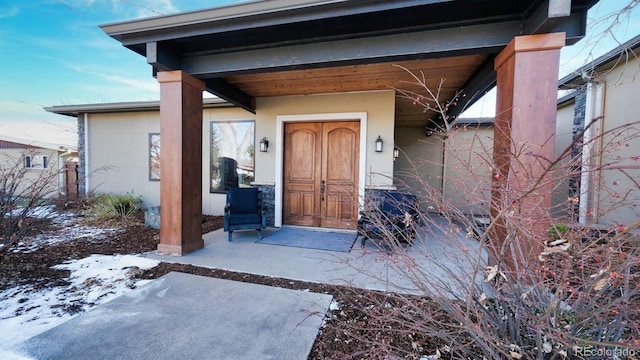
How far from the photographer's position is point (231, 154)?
6.33 metres

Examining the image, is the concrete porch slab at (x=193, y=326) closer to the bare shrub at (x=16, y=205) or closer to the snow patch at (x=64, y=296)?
the snow patch at (x=64, y=296)

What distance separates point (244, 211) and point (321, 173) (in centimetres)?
176

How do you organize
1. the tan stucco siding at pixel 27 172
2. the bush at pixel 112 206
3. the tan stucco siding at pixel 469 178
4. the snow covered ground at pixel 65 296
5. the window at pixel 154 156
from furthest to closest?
the window at pixel 154 156 < the bush at pixel 112 206 < the tan stucco siding at pixel 27 172 < the snow covered ground at pixel 65 296 < the tan stucco siding at pixel 469 178

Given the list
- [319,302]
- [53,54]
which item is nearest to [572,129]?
[319,302]

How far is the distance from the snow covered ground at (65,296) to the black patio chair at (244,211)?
4.20 ft

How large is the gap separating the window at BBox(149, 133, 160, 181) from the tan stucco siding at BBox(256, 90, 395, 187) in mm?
3252

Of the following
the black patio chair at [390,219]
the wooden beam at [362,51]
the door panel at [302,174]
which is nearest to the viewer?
the black patio chair at [390,219]

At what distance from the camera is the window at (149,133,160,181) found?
697 centimetres

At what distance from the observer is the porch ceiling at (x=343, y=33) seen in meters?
2.56

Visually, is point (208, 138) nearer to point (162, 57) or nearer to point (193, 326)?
point (162, 57)

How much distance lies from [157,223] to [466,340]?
579 cm


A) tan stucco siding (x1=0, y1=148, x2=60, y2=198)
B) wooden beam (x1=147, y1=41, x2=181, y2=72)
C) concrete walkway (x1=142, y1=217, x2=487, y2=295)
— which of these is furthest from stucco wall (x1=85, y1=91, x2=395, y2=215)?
wooden beam (x1=147, y1=41, x2=181, y2=72)

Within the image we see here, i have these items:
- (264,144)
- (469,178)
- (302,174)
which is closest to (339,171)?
(302,174)

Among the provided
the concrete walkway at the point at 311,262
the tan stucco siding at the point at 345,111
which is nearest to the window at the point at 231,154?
the tan stucco siding at the point at 345,111
